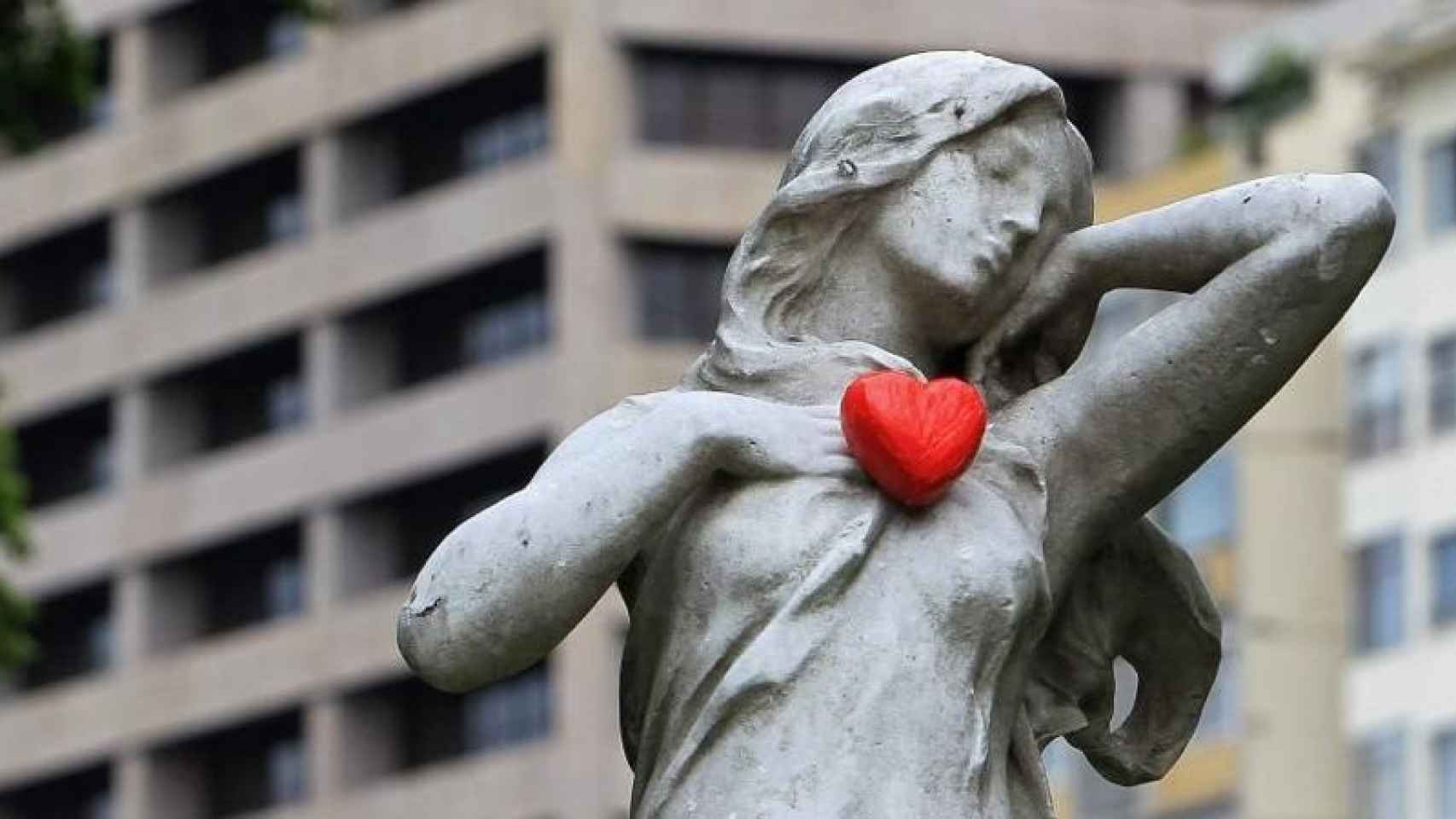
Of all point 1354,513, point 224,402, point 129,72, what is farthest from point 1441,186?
point 129,72

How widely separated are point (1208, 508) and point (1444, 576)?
178 inches

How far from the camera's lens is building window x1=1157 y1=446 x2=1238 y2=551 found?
3174 inches

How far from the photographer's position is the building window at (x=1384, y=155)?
79.9 meters

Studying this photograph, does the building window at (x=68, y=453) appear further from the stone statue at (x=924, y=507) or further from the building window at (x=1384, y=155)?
the stone statue at (x=924, y=507)

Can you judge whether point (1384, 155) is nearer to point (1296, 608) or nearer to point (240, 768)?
point (1296, 608)

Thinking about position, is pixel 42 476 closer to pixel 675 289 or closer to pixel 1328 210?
pixel 675 289

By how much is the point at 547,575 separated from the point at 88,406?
88896 millimetres

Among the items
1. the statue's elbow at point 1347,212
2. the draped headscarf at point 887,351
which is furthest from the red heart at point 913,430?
the statue's elbow at point 1347,212

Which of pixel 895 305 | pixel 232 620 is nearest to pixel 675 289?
pixel 232 620

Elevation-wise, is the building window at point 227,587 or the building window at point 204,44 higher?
the building window at point 204,44

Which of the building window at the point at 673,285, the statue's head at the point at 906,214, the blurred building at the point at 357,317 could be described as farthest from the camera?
the building window at the point at 673,285

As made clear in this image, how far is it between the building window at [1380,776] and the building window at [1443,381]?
13.1ft

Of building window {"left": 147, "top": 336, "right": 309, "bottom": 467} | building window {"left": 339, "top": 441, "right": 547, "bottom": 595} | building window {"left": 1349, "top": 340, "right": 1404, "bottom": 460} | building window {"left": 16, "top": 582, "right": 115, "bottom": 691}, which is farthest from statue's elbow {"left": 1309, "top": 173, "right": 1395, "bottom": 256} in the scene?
building window {"left": 16, "top": 582, "right": 115, "bottom": 691}

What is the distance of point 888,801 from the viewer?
36.0 feet
